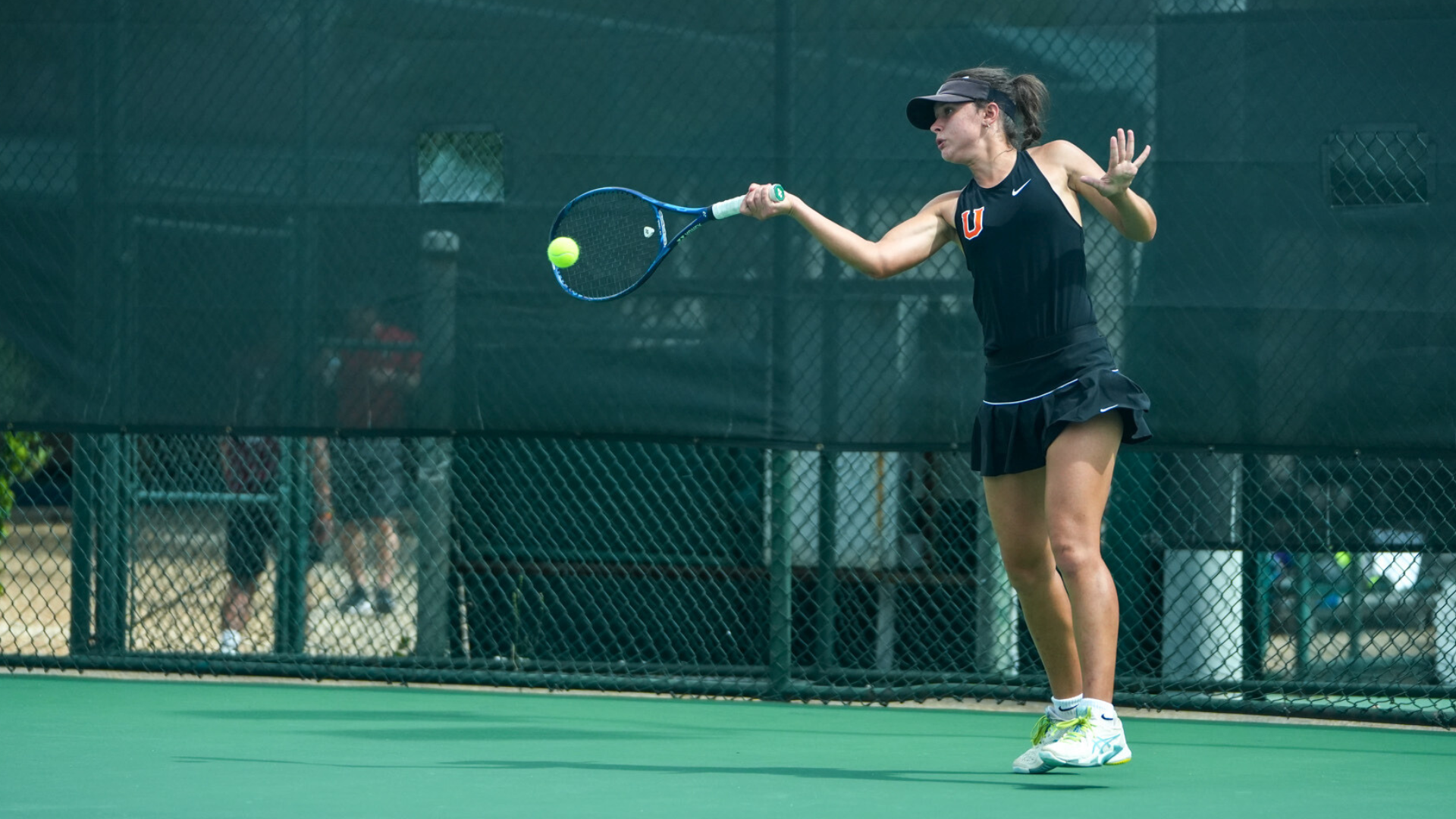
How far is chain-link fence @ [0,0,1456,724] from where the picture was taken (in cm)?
443

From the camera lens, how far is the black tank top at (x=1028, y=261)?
347 centimetres

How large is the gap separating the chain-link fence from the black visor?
3.38 feet

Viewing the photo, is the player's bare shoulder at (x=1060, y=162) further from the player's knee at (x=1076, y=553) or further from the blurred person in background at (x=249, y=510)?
the blurred person in background at (x=249, y=510)

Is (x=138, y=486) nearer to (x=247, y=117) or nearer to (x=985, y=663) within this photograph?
(x=247, y=117)

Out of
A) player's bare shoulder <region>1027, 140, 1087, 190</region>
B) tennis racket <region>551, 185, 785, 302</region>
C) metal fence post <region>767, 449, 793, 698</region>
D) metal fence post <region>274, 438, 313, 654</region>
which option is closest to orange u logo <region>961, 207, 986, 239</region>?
player's bare shoulder <region>1027, 140, 1087, 190</region>

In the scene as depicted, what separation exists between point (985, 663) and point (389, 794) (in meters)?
2.36

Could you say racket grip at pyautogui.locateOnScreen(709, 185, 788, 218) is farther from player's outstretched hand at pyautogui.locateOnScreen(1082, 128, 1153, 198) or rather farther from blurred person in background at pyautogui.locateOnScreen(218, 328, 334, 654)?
blurred person in background at pyautogui.locateOnScreen(218, 328, 334, 654)

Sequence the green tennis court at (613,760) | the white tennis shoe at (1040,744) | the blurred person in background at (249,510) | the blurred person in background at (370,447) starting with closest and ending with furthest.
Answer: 1. the green tennis court at (613,760)
2. the white tennis shoe at (1040,744)
3. the blurred person in background at (370,447)
4. the blurred person in background at (249,510)

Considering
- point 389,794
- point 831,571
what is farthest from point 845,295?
point 389,794

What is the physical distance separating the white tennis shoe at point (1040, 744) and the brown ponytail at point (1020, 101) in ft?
4.06

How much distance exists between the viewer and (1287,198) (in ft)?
14.6

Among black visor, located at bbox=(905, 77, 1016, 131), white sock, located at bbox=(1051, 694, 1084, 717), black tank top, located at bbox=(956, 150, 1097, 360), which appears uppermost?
black visor, located at bbox=(905, 77, 1016, 131)

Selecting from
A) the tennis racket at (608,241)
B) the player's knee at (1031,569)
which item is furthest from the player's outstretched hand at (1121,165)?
the tennis racket at (608,241)

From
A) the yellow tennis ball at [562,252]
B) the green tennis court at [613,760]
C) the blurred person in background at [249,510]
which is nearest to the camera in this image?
the green tennis court at [613,760]
